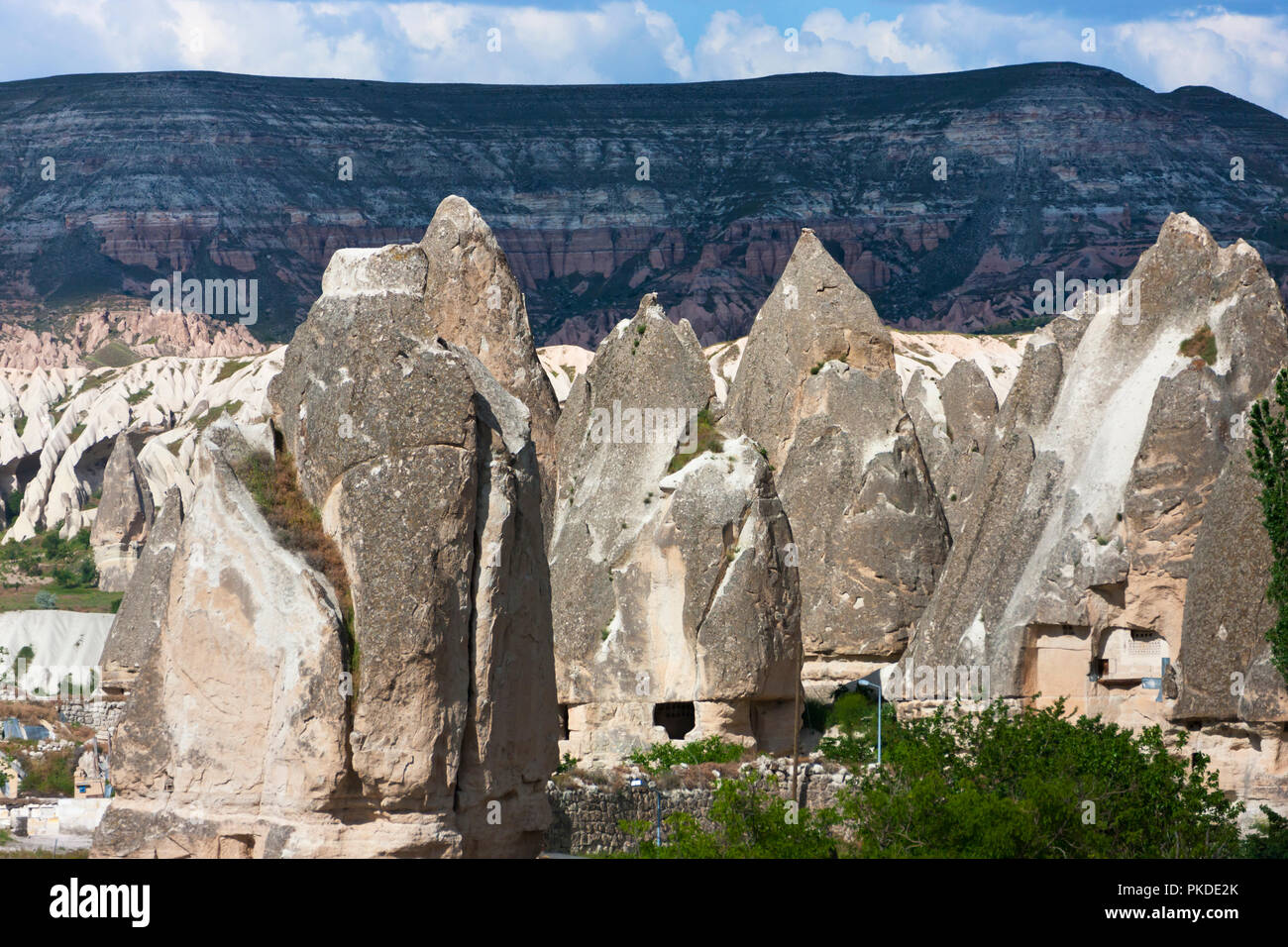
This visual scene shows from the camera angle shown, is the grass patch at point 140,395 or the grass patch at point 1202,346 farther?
the grass patch at point 140,395

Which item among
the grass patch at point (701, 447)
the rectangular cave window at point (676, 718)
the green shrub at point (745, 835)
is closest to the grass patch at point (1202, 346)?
the grass patch at point (701, 447)

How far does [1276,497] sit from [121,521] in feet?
204

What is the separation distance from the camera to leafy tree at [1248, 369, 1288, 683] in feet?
58.7

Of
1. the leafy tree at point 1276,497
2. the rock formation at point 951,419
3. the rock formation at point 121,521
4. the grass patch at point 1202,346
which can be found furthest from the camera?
the rock formation at point 121,521

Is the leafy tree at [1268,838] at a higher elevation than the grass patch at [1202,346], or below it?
below

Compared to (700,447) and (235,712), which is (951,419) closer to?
(700,447)

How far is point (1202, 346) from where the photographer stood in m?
22.8

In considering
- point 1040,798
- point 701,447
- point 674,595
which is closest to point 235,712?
point 1040,798

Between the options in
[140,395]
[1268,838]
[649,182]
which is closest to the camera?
[1268,838]

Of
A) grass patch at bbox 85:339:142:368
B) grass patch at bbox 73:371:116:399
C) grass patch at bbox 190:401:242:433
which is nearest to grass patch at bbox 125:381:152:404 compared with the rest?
grass patch at bbox 73:371:116:399

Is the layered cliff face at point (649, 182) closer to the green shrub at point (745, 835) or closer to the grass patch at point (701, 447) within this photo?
the grass patch at point (701, 447)

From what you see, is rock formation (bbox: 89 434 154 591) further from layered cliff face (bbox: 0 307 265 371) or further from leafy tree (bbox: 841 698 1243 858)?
leafy tree (bbox: 841 698 1243 858)

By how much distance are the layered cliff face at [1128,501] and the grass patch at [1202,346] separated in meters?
0.03

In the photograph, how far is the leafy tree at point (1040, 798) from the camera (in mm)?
15773
